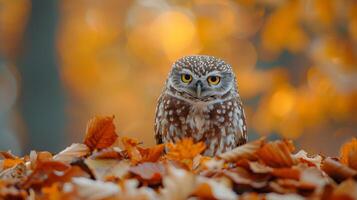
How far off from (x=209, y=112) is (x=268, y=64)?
8.36 metres

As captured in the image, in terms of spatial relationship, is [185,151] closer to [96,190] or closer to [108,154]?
[108,154]

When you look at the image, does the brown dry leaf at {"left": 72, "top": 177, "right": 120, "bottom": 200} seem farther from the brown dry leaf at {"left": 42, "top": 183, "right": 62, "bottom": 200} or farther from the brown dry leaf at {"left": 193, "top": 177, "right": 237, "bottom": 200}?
the brown dry leaf at {"left": 193, "top": 177, "right": 237, "bottom": 200}

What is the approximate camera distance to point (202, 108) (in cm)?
532

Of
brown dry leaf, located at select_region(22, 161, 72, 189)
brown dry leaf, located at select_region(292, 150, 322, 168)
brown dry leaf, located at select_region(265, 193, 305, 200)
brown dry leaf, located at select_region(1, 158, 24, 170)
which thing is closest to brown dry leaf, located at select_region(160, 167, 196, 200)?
brown dry leaf, located at select_region(265, 193, 305, 200)

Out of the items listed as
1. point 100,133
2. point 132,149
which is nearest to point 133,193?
point 132,149

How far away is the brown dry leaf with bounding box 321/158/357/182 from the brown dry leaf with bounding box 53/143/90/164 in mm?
1034

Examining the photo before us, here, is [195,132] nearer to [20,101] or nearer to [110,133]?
[110,133]

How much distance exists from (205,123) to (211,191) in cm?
244

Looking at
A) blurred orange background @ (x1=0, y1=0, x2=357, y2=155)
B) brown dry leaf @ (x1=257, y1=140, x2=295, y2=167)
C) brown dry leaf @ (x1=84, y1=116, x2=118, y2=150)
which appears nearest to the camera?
brown dry leaf @ (x1=257, y1=140, x2=295, y2=167)

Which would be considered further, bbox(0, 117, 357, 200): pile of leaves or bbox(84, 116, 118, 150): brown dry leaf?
bbox(84, 116, 118, 150): brown dry leaf

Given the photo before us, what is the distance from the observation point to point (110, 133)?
351 centimetres

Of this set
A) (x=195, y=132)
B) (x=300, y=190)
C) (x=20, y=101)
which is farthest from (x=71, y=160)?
(x=20, y=101)

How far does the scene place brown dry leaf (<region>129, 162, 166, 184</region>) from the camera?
3064 mm

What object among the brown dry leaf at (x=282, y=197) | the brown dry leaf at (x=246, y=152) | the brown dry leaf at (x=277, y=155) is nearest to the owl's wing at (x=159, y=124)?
the brown dry leaf at (x=246, y=152)
